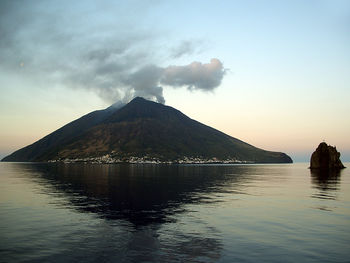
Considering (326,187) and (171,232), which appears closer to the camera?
(171,232)

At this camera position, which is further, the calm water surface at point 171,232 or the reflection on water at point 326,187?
the reflection on water at point 326,187

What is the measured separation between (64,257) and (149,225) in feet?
47.0

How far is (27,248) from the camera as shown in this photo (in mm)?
28125

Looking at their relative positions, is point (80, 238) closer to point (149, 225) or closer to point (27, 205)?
point (149, 225)

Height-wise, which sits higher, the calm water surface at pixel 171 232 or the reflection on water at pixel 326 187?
the calm water surface at pixel 171 232

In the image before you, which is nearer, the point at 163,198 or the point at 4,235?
the point at 4,235

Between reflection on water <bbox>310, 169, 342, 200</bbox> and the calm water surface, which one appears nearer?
the calm water surface

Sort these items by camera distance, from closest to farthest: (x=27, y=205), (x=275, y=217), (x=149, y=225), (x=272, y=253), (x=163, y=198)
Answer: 1. (x=272, y=253)
2. (x=149, y=225)
3. (x=275, y=217)
4. (x=27, y=205)
5. (x=163, y=198)

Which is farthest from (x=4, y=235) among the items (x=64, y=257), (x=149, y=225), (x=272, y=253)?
(x=272, y=253)

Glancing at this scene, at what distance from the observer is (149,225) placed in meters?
38.2

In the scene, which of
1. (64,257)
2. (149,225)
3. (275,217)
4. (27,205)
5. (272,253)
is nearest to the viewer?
(64,257)

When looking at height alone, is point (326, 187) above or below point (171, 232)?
below

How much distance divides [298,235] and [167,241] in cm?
1621

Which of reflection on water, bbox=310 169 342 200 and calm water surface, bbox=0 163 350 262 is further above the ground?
calm water surface, bbox=0 163 350 262
